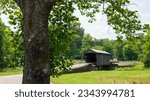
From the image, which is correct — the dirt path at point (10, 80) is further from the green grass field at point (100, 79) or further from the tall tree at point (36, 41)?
the tall tree at point (36, 41)

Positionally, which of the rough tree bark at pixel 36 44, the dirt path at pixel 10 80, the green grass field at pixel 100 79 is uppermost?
the rough tree bark at pixel 36 44

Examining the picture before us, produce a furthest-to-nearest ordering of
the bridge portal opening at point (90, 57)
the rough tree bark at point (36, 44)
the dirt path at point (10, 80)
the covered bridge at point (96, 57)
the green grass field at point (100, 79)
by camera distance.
A: the bridge portal opening at point (90, 57)
the covered bridge at point (96, 57)
the green grass field at point (100, 79)
the dirt path at point (10, 80)
the rough tree bark at point (36, 44)

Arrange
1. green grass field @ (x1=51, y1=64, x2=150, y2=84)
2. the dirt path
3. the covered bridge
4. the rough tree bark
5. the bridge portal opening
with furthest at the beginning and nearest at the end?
the bridge portal opening
the covered bridge
green grass field @ (x1=51, y1=64, x2=150, y2=84)
the dirt path
the rough tree bark

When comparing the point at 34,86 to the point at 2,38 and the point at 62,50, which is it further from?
the point at 2,38

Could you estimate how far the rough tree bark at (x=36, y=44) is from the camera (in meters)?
8.54

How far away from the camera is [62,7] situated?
491 inches

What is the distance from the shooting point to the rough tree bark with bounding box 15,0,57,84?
854 cm

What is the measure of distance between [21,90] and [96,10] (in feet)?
20.1

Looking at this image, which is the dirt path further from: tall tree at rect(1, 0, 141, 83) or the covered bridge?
the covered bridge

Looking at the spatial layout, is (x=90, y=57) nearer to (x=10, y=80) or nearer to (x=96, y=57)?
(x=96, y=57)

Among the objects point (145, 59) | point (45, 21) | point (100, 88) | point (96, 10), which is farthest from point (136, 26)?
point (145, 59)

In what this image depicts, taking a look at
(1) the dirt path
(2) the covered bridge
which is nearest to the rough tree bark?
(1) the dirt path

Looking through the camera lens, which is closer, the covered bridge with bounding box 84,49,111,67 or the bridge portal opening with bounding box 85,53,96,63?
the covered bridge with bounding box 84,49,111,67

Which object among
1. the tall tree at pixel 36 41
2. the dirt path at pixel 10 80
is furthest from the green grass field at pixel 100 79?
the tall tree at pixel 36 41
